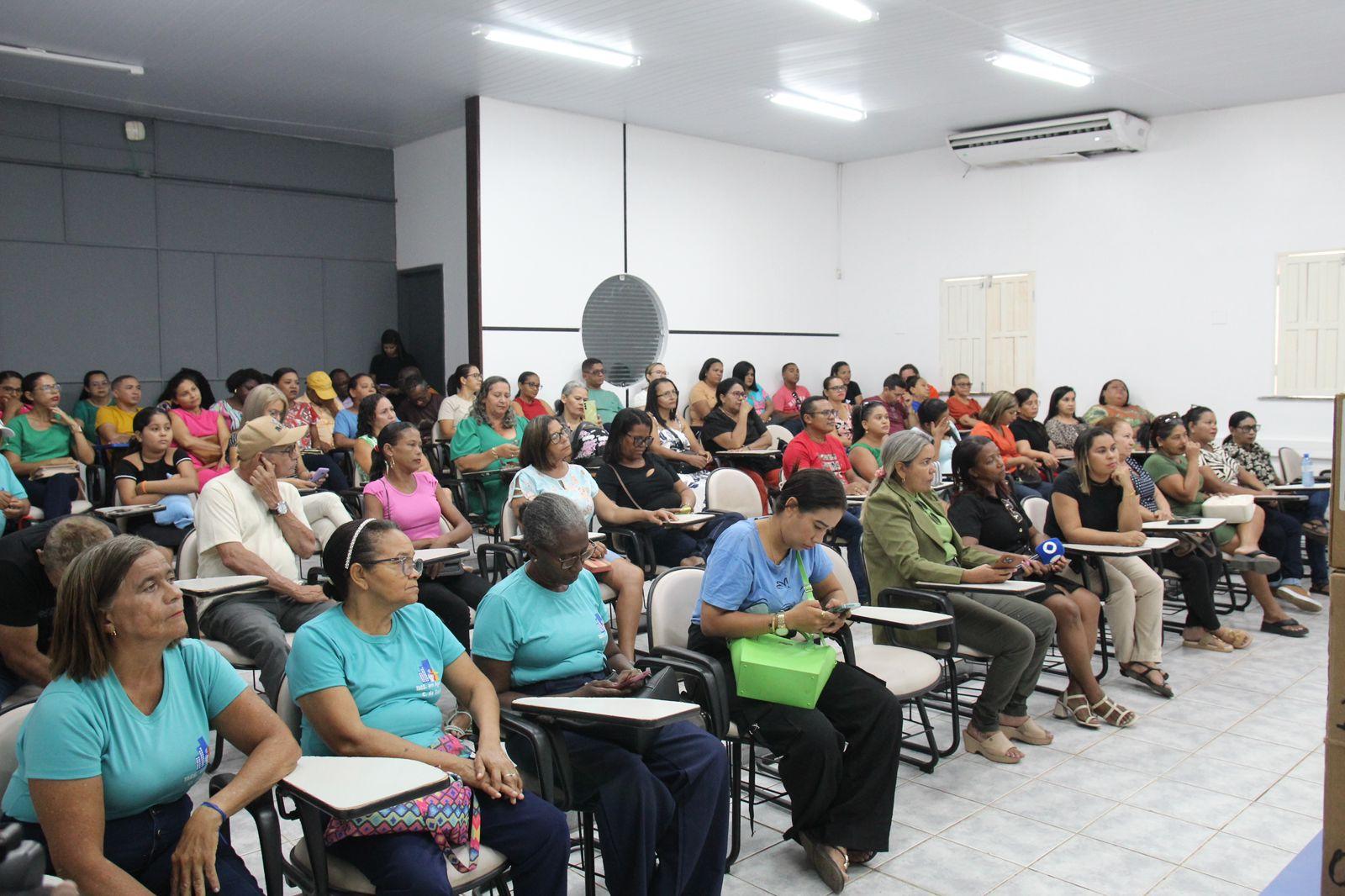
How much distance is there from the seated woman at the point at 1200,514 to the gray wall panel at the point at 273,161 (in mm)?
8663

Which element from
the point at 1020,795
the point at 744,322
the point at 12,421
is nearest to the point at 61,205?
the point at 12,421

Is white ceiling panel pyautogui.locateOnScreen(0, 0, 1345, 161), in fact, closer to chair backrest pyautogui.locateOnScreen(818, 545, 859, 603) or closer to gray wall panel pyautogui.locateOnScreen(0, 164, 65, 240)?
gray wall panel pyautogui.locateOnScreen(0, 164, 65, 240)

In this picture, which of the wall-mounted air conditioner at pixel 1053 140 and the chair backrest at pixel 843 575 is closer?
the chair backrest at pixel 843 575

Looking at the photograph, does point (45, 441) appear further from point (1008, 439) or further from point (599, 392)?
point (1008, 439)

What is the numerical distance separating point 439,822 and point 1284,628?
5305mm

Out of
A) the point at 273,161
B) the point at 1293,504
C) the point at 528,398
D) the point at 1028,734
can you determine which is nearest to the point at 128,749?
the point at 1028,734

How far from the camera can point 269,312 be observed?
10.8m

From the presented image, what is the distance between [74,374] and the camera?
9.71 metres

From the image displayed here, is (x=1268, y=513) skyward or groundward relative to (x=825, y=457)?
groundward

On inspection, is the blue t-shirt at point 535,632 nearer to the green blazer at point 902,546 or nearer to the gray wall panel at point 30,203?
the green blazer at point 902,546

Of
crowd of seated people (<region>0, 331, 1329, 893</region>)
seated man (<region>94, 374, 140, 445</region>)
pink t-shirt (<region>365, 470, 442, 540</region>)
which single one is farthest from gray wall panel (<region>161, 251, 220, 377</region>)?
pink t-shirt (<region>365, 470, 442, 540</region>)

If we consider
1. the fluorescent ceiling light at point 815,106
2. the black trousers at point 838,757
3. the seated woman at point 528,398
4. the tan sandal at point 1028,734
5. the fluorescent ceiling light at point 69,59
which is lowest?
the tan sandal at point 1028,734

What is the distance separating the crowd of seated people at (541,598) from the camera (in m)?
2.05

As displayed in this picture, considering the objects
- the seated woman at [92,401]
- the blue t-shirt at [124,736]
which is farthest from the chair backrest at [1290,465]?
the seated woman at [92,401]
